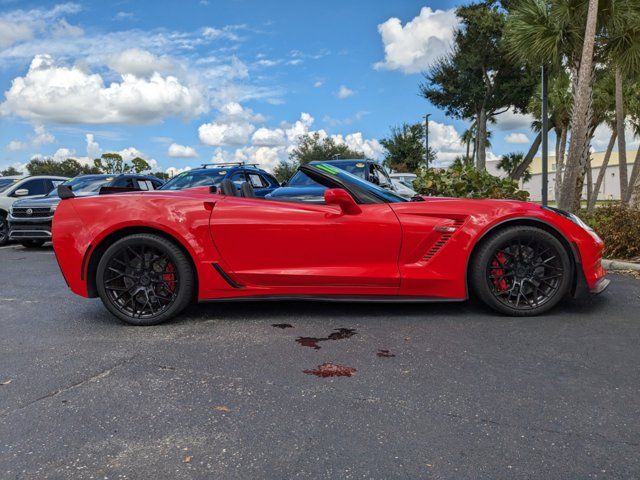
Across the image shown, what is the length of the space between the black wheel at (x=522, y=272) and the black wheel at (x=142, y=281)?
93.9 inches

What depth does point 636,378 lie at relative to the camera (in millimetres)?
2959

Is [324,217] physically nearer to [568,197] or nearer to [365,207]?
[365,207]

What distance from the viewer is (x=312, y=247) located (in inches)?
161

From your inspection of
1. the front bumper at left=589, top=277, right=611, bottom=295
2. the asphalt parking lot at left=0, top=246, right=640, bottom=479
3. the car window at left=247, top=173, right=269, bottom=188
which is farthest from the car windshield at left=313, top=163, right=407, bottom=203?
the car window at left=247, top=173, right=269, bottom=188

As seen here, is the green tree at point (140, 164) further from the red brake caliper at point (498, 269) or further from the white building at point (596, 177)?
the red brake caliper at point (498, 269)

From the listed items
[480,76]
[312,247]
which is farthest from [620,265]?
[480,76]

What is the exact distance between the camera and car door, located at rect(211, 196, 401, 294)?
161 inches

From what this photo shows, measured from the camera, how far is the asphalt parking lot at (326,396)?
7.06 ft

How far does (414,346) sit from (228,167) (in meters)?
7.20

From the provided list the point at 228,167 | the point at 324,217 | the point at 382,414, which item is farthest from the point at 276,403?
the point at 228,167

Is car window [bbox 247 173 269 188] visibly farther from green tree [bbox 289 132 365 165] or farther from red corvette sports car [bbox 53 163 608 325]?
green tree [bbox 289 132 365 165]

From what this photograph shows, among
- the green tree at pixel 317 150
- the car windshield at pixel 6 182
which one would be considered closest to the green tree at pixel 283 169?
the green tree at pixel 317 150

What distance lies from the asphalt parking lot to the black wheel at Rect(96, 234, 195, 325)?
146mm

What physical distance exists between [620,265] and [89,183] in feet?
35.6
